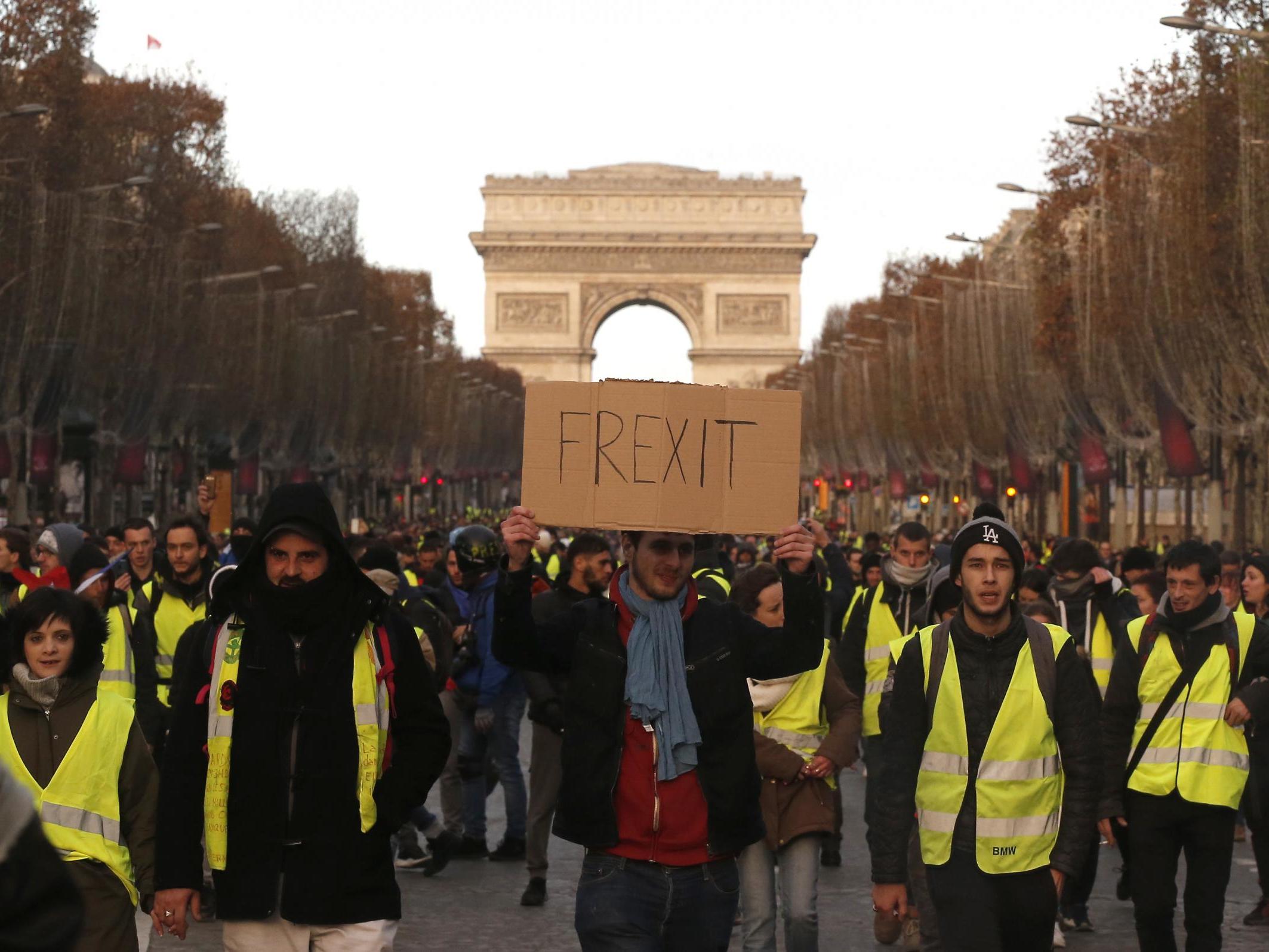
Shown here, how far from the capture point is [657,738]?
5.36 meters

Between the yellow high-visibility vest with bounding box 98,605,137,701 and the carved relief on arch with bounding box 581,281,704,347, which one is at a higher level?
the carved relief on arch with bounding box 581,281,704,347

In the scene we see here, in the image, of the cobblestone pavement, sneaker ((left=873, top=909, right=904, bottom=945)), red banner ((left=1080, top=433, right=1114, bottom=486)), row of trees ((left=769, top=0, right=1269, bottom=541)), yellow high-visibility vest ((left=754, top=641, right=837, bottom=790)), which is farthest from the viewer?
red banner ((left=1080, top=433, right=1114, bottom=486))

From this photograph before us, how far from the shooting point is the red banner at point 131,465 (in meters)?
39.2

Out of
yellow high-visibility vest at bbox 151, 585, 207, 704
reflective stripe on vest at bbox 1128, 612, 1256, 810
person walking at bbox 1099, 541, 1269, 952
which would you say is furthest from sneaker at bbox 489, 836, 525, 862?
reflective stripe on vest at bbox 1128, 612, 1256, 810

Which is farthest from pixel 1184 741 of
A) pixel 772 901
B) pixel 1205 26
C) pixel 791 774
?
pixel 1205 26

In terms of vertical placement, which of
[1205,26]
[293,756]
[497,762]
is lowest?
[497,762]

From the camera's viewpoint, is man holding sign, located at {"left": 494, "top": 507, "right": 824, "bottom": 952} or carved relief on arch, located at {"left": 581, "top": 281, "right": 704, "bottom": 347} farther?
carved relief on arch, located at {"left": 581, "top": 281, "right": 704, "bottom": 347}

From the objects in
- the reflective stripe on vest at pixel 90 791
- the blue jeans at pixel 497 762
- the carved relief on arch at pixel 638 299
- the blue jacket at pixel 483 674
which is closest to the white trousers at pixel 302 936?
the reflective stripe on vest at pixel 90 791

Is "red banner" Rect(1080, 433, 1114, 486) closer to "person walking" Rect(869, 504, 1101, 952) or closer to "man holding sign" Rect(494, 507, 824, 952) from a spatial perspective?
"person walking" Rect(869, 504, 1101, 952)

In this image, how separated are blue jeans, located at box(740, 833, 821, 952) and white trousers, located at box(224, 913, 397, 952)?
226 cm

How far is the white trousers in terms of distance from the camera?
5.14 meters

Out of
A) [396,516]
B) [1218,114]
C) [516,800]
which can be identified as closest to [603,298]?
[396,516]

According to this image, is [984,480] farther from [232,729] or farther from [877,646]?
[232,729]

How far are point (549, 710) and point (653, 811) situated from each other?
4.86 m
